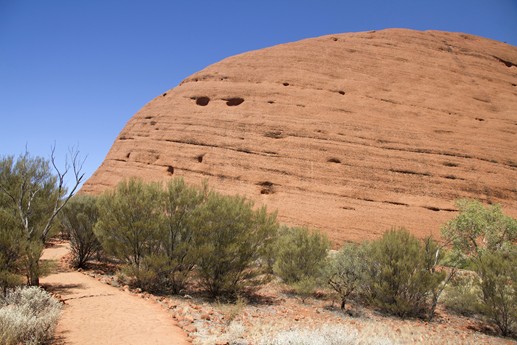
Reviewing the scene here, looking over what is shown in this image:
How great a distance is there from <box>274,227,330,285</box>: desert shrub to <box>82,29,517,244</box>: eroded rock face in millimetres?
7554

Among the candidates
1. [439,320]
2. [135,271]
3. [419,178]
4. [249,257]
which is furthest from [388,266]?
[419,178]

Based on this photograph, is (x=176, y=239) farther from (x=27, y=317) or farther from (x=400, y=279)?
(x=400, y=279)

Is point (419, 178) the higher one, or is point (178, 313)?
point (419, 178)

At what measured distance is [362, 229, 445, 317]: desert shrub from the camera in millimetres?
9445

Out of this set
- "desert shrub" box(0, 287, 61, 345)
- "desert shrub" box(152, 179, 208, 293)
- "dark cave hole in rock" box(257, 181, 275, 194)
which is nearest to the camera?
"desert shrub" box(0, 287, 61, 345)

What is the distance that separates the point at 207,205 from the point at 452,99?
22.9 meters

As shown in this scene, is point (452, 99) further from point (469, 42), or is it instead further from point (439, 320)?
point (439, 320)

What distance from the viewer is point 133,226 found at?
9.05 metres

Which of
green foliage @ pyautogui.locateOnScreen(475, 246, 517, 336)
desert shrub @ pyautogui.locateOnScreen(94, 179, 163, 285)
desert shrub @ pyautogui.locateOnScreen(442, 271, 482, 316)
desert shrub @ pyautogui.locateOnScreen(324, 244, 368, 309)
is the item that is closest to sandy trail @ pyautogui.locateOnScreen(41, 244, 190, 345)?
desert shrub @ pyautogui.locateOnScreen(94, 179, 163, 285)

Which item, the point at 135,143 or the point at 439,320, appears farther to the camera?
the point at 135,143

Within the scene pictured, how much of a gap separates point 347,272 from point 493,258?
3.64 meters

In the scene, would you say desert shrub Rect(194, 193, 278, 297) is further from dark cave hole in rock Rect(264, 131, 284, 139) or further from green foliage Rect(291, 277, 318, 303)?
dark cave hole in rock Rect(264, 131, 284, 139)

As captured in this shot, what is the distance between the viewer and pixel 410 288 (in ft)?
31.3

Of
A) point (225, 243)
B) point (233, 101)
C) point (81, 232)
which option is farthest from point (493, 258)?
Answer: point (233, 101)
